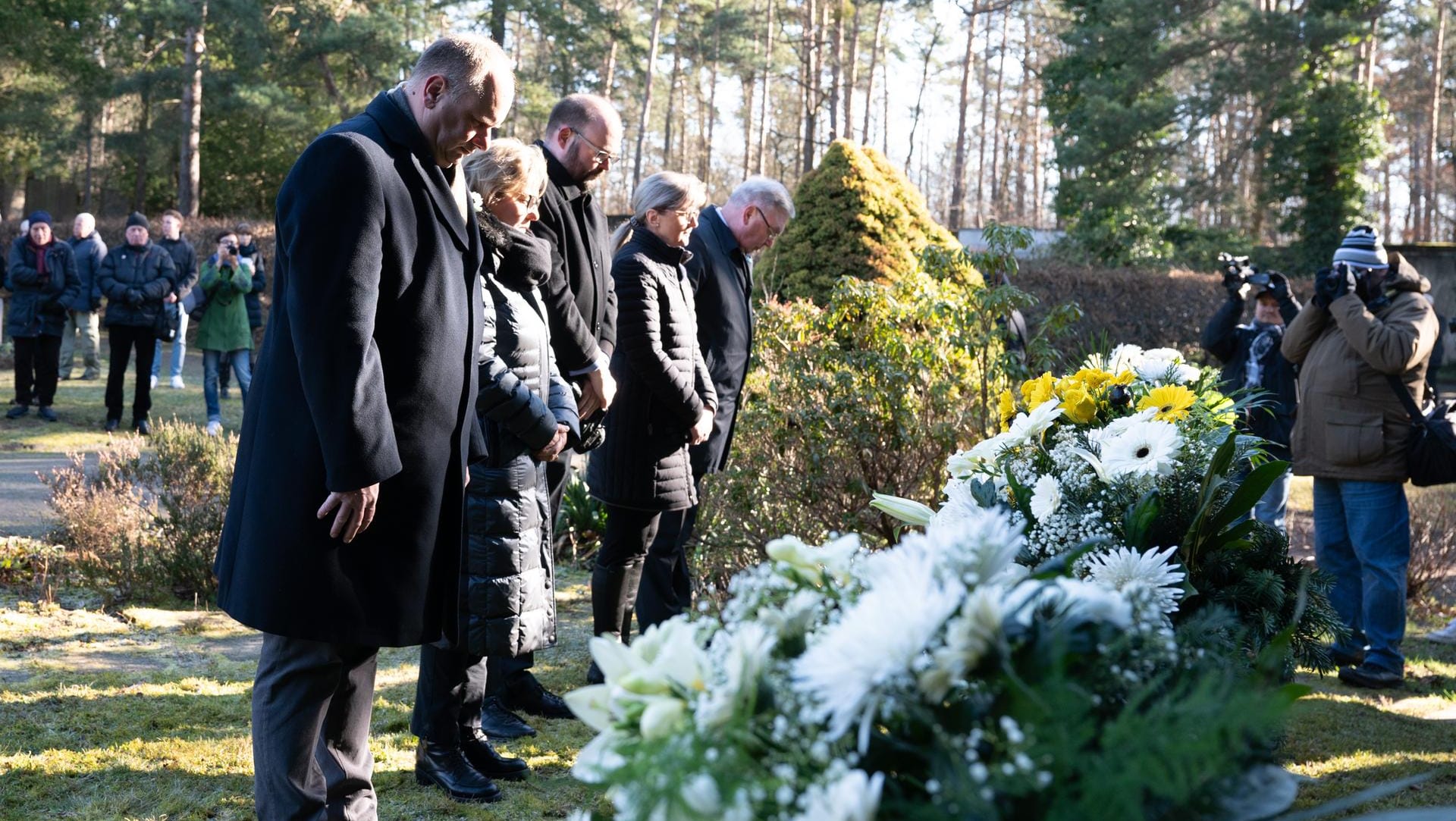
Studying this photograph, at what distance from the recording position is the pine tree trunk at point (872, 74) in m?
35.6

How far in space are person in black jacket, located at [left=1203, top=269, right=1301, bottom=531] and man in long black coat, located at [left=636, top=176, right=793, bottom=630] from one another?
2643mm

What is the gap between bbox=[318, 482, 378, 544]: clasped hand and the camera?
2365 mm

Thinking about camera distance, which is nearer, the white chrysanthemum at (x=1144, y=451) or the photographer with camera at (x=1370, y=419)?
the white chrysanthemum at (x=1144, y=451)

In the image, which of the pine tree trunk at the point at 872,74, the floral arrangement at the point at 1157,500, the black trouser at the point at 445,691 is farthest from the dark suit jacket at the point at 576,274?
the pine tree trunk at the point at 872,74

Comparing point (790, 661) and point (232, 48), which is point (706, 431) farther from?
point (232, 48)

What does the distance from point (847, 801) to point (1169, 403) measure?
6.93 feet

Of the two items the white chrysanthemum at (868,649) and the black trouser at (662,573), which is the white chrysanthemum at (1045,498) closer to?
the white chrysanthemum at (868,649)

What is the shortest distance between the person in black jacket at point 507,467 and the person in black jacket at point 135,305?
7.48 metres

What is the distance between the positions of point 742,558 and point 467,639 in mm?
2163

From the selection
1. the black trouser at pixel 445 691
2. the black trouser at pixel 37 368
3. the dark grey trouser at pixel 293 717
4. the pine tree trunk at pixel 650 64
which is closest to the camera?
the dark grey trouser at pixel 293 717

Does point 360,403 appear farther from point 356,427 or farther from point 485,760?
point 485,760

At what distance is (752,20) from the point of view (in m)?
34.4

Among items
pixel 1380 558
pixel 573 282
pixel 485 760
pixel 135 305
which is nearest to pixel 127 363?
pixel 135 305

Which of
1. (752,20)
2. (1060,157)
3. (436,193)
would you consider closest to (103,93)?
(752,20)
